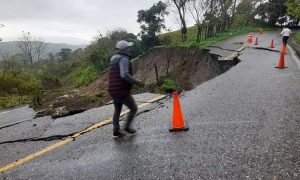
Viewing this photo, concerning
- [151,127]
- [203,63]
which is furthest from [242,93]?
[203,63]

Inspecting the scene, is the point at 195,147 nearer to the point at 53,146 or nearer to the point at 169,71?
the point at 53,146

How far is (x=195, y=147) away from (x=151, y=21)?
3941 centimetres

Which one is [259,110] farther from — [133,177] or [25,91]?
[25,91]

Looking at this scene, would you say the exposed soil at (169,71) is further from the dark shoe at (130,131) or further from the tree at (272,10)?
the tree at (272,10)

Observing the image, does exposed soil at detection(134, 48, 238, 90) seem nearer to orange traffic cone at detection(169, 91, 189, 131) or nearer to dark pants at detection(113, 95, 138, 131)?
orange traffic cone at detection(169, 91, 189, 131)

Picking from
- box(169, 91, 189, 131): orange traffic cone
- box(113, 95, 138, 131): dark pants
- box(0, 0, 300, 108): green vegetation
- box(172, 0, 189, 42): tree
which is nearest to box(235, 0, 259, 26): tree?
box(0, 0, 300, 108): green vegetation

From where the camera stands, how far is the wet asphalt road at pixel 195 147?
13.8 feet

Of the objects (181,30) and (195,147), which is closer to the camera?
(195,147)

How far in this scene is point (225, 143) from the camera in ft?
16.2

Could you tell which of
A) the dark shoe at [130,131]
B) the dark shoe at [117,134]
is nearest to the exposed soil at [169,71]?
the dark shoe at [117,134]

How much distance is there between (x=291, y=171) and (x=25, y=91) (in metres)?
27.2

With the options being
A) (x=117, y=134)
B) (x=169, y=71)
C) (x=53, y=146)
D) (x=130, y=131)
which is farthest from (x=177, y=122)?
(x=169, y=71)

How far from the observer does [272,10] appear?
43.7 m

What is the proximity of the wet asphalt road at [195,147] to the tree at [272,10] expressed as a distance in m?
39.9
